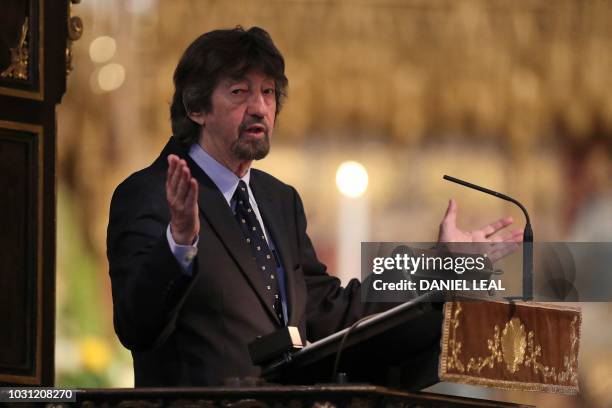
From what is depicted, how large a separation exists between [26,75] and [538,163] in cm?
346

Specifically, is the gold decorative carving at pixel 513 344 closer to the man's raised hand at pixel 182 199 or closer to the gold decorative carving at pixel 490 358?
the gold decorative carving at pixel 490 358

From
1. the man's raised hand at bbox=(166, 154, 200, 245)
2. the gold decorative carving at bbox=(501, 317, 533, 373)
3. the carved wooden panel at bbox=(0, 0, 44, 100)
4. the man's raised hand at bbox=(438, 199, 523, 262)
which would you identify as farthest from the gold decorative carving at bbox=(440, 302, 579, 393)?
the carved wooden panel at bbox=(0, 0, 44, 100)

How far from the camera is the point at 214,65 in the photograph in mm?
3924

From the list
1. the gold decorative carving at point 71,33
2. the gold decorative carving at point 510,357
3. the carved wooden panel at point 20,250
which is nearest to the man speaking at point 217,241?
the gold decorative carving at point 510,357

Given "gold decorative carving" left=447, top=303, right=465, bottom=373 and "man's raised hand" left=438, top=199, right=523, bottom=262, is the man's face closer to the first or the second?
"man's raised hand" left=438, top=199, right=523, bottom=262

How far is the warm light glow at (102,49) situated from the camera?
749 centimetres

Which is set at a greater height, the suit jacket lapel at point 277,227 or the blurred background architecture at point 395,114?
the blurred background architecture at point 395,114

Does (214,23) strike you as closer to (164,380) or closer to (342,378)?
(164,380)

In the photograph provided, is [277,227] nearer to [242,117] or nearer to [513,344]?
[242,117]

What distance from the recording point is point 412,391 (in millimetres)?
3207

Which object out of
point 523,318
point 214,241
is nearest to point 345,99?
point 214,241

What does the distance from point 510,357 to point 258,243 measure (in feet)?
2.79

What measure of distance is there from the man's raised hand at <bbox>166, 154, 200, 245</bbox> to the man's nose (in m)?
0.64

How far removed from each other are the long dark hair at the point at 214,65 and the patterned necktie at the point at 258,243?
8.5 inches
